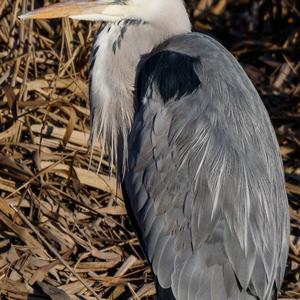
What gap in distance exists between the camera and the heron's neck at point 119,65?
369 cm

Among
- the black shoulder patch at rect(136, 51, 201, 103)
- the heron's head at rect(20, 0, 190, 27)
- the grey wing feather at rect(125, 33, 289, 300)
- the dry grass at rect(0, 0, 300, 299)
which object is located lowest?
the dry grass at rect(0, 0, 300, 299)

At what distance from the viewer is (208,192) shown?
3.45m

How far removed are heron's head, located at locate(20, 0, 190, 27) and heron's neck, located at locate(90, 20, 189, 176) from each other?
38 millimetres

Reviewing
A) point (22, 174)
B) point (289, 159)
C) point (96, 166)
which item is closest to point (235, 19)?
point (289, 159)

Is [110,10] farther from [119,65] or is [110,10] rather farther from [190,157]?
[190,157]

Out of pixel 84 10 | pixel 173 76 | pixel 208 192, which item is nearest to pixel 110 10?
pixel 84 10

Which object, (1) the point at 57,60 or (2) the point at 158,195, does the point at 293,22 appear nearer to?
(1) the point at 57,60

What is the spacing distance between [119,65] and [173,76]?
254mm

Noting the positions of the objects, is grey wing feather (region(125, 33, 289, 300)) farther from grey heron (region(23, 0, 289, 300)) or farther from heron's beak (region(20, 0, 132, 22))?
heron's beak (region(20, 0, 132, 22))

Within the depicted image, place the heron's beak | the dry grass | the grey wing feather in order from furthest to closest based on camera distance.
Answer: the dry grass, the heron's beak, the grey wing feather

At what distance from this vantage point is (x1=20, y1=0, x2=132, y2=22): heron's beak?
3617mm

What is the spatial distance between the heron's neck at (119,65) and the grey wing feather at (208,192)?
14 cm

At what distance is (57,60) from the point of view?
15.4 ft

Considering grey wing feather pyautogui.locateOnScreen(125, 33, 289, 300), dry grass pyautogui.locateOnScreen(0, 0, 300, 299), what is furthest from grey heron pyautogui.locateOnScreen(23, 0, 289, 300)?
dry grass pyautogui.locateOnScreen(0, 0, 300, 299)
